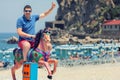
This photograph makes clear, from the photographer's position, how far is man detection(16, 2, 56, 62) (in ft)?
29.9

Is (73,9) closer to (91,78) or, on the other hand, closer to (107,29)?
(107,29)

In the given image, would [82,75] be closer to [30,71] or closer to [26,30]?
[26,30]

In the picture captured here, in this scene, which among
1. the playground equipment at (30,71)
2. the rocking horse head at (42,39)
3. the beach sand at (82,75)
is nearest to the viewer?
the playground equipment at (30,71)

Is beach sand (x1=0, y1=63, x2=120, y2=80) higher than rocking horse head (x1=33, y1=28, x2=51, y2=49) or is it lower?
lower

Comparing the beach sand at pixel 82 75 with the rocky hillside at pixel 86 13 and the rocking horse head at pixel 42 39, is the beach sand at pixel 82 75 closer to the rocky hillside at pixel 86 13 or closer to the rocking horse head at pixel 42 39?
the rocking horse head at pixel 42 39

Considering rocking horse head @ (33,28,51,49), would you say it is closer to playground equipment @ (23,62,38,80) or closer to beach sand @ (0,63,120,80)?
playground equipment @ (23,62,38,80)

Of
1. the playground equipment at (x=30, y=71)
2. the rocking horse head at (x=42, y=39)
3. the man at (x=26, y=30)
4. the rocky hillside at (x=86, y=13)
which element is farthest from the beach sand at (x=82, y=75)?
the rocky hillside at (x=86, y=13)

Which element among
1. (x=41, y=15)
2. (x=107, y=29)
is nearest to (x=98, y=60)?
(x=41, y=15)

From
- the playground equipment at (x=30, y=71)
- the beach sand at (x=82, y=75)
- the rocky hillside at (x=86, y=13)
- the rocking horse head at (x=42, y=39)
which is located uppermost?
the rocking horse head at (x=42, y=39)

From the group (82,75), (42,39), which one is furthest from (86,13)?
(42,39)

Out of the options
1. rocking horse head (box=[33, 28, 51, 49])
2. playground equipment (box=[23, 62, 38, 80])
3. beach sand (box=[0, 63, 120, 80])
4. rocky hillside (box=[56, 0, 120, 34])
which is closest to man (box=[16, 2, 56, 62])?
rocking horse head (box=[33, 28, 51, 49])

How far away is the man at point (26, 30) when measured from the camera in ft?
29.9

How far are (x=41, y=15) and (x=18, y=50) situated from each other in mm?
1038

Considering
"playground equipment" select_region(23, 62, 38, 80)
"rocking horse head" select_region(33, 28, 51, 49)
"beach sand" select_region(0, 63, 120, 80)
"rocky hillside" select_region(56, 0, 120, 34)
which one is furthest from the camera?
"rocky hillside" select_region(56, 0, 120, 34)
